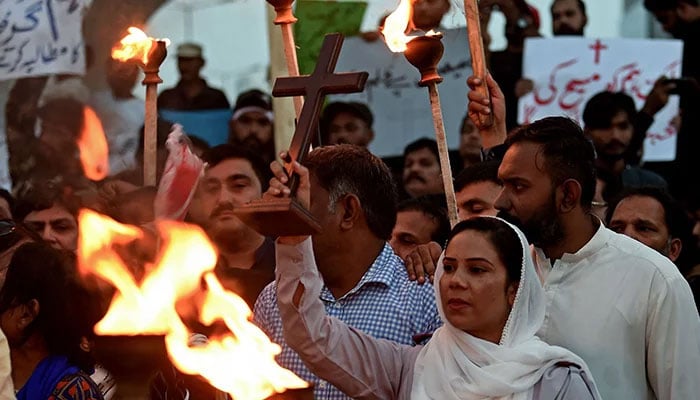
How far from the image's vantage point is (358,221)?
5086mm

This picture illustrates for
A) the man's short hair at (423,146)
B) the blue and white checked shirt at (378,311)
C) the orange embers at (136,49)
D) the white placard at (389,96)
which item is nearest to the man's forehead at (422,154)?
the man's short hair at (423,146)

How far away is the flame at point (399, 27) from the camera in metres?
5.07

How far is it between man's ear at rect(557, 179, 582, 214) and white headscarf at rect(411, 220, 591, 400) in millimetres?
340

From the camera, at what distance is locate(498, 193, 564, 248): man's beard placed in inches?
197

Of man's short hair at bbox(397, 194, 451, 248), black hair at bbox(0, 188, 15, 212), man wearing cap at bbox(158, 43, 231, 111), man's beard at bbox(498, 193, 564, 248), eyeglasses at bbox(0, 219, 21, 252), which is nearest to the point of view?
man's beard at bbox(498, 193, 564, 248)

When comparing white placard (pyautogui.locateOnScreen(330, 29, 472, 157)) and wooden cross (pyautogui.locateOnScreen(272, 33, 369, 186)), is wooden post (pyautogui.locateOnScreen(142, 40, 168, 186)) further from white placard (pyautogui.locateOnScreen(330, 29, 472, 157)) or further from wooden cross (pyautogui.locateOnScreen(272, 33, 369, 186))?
white placard (pyautogui.locateOnScreen(330, 29, 472, 157))

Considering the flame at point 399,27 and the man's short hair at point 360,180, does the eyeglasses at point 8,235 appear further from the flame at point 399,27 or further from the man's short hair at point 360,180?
the flame at point 399,27

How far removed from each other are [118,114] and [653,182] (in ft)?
10.9

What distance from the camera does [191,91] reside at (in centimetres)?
1032

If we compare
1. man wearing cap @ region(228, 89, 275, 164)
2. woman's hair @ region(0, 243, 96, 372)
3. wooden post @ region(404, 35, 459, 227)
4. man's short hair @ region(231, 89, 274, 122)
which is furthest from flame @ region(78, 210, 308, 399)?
man's short hair @ region(231, 89, 274, 122)

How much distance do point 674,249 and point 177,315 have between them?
2.85 meters

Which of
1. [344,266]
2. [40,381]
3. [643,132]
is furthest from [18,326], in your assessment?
[643,132]

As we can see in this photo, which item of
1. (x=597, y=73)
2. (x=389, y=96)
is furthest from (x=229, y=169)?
(x=597, y=73)

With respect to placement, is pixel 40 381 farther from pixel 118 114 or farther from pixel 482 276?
pixel 118 114
